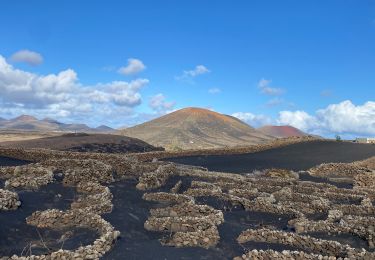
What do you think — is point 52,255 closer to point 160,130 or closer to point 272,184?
point 272,184

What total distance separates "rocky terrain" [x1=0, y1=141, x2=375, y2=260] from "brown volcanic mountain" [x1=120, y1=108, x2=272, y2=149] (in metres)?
103

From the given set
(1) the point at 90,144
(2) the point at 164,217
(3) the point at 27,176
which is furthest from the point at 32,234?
(1) the point at 90,144

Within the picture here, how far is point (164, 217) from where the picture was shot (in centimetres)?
2364

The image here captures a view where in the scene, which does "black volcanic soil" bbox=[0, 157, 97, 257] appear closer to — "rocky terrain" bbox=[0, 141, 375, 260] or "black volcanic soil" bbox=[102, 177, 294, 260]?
"rocky terrain" bbox=[0, 141, 375, 260]

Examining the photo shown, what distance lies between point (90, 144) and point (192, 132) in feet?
276

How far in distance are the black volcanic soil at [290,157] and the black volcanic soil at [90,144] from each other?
25.6 metres

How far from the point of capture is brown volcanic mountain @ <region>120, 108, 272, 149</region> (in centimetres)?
15012

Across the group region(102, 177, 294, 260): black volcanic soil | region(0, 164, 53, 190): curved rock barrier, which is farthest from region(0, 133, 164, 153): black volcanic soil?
region(102, 177, 294, 260): black volcanic soil

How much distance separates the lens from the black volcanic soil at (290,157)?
60.7m

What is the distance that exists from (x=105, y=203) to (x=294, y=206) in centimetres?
1432

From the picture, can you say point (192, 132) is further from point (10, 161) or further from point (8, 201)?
point (8, 201)

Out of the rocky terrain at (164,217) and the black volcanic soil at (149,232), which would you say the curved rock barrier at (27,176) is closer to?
the rocky terrain at (164,217)

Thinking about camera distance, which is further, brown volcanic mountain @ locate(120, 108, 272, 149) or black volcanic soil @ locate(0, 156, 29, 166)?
brown volcanic mountain @ locate(120, 108, 272, 149)

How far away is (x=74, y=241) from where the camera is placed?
19594 millimetres
